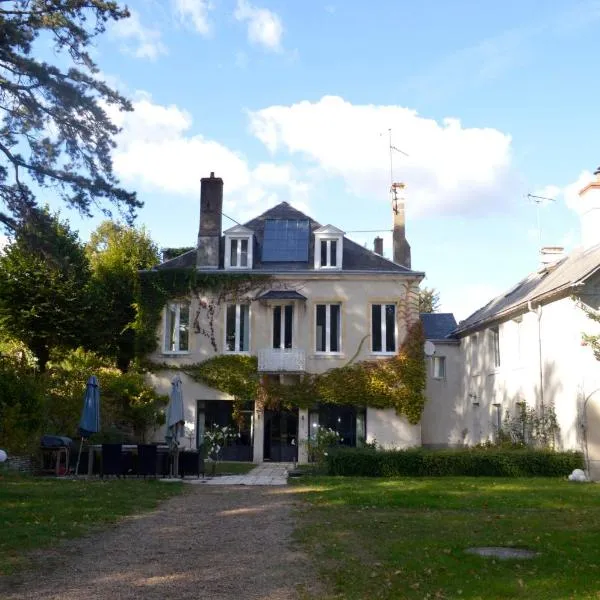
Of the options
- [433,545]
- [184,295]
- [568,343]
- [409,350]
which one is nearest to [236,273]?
[184,295]

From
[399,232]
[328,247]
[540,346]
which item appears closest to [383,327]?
[328,247]

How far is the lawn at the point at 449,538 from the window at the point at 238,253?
1474 cm

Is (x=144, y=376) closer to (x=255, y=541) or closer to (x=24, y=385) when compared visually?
(x=24, y=385)

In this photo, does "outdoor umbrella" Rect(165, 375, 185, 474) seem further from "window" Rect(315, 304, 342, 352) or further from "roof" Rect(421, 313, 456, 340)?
"roof" Rect(421, 313, 456, 340)

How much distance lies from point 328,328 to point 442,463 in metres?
10.5

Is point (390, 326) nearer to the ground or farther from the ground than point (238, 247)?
nearer to the ground

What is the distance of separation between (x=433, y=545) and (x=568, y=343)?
1406 centimetres

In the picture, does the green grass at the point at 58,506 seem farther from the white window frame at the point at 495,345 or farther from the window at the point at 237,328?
the white window frame at the point at 495,345

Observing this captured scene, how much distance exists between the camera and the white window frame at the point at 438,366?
3262 centimetres

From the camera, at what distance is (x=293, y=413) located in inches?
1120

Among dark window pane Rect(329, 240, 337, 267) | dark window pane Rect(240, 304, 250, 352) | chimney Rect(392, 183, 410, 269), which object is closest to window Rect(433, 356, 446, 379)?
chimney Rect(392, 183, 410, 269)

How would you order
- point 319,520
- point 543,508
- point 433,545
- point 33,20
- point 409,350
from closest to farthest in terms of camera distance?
point 433,545, point 319,520, point 543,508, point 33,20, point 409,350

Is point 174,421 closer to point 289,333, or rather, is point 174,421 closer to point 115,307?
point 289,333

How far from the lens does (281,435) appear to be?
28406mm
